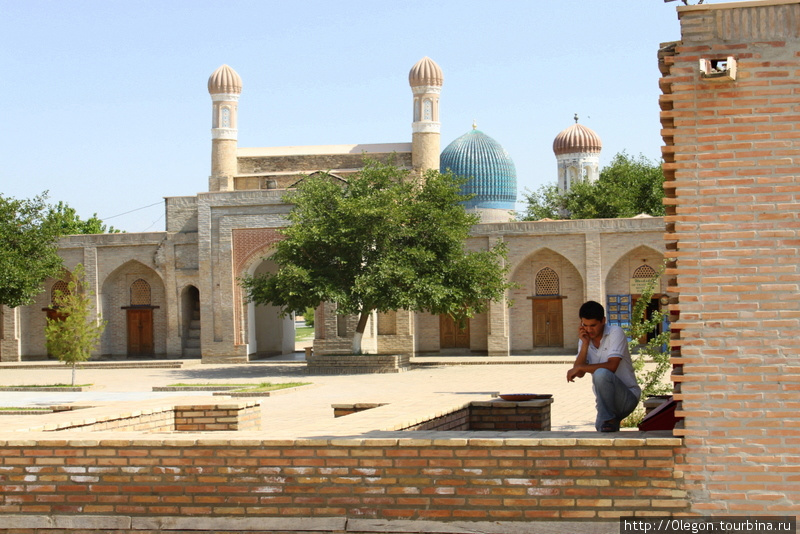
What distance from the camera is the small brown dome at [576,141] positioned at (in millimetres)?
49062

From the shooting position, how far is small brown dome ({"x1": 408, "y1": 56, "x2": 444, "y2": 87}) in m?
33.3

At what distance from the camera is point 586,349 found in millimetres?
6941

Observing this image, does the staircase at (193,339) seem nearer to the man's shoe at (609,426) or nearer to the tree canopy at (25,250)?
the tree canopy at (25,250)

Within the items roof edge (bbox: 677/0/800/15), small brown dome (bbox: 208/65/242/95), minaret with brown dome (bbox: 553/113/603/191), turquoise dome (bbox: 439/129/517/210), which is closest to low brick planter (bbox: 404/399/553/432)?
roof edge (bbox: 677/0/800/15)

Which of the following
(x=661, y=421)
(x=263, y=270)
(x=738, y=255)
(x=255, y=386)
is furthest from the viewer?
(x=263, y=270)

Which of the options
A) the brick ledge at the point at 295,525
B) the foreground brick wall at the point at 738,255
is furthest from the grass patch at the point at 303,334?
the foreground brick wall at the point at 738,255

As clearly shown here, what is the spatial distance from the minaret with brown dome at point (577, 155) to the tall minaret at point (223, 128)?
63.7 feet

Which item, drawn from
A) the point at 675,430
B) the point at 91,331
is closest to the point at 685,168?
the point at 675,430

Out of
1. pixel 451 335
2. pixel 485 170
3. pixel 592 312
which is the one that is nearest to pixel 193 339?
pixel 451 335

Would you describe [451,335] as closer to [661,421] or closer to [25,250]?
[25,250]

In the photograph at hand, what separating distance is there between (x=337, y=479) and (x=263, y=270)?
28.4 meters

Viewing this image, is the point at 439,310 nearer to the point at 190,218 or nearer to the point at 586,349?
the point at 190,218

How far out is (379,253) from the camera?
24406 millimetres

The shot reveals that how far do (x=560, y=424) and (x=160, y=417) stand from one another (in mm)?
4748
